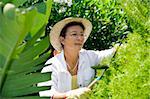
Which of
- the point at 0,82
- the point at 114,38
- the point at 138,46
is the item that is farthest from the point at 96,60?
the point at 0,82

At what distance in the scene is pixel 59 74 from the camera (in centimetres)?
289

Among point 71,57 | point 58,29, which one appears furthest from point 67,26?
point 71,57

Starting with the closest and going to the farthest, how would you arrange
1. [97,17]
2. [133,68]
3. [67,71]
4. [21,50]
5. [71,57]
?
[21,50] < [133,68] < [67,71] < [71,57] < [97,17]

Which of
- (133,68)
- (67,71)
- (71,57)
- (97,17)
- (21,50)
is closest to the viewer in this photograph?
(21,50)

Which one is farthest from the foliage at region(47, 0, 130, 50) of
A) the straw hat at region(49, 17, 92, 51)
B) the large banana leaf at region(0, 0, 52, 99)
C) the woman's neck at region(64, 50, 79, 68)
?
the large banana leaf at region(0, 0, 52, 99)

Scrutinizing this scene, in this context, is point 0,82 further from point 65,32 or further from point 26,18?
point 65,32

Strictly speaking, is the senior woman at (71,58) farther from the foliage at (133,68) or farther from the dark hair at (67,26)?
the foliage at (133,68)

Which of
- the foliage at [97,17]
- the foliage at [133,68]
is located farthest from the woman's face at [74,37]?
the foliage at [133,68]

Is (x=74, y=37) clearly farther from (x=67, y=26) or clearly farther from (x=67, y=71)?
(x=67, y=71)

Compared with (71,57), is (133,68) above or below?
below

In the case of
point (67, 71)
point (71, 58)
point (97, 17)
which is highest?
point (97, 17)

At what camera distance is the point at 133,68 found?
48.9 inches

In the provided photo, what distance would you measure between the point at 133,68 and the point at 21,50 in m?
0.58

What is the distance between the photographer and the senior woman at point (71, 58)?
2842 millimetres
